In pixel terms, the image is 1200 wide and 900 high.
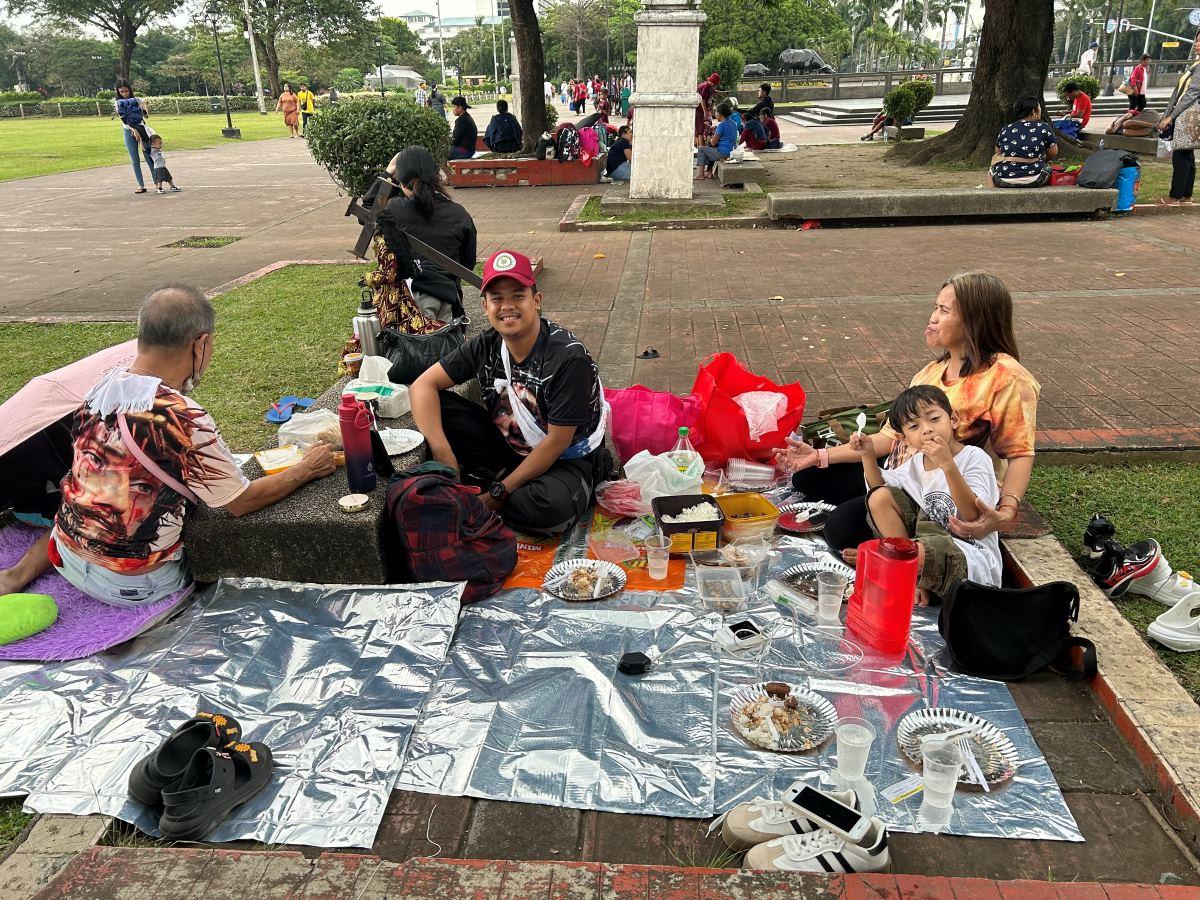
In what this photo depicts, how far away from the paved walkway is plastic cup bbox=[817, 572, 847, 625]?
2.16 metres

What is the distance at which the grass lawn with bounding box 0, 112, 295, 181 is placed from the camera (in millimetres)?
23020

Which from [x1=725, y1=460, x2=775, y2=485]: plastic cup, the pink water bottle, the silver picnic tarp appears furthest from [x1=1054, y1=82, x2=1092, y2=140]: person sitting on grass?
the silver picnic tarp

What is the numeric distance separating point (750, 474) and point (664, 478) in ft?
1.94

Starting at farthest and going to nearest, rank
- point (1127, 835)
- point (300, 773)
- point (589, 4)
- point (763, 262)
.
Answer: point (589, 4) → point (763, 262) → point (300, 773) → point (1127, 835)

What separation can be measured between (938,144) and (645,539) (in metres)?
14.7

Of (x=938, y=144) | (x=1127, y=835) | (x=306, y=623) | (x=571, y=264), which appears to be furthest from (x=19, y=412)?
(x=938, y=144)

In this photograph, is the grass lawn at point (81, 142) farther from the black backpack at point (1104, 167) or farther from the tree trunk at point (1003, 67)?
the black backpack at point (1104, 167)

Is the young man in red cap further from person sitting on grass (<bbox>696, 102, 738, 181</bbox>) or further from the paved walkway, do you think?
person sitting on grass (<bbox>696, 102, 738, 181</bbox>)

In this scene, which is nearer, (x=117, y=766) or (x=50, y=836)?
(x=50, y=836)

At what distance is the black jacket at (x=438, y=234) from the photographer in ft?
19.7

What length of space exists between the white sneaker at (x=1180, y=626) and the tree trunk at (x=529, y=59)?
641 inches

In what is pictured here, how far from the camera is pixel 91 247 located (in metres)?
11.9

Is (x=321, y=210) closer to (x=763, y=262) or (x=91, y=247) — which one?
(x=91, y=247)

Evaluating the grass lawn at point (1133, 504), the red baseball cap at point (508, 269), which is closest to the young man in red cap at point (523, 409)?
the red baseball cap at point (508, 269)
